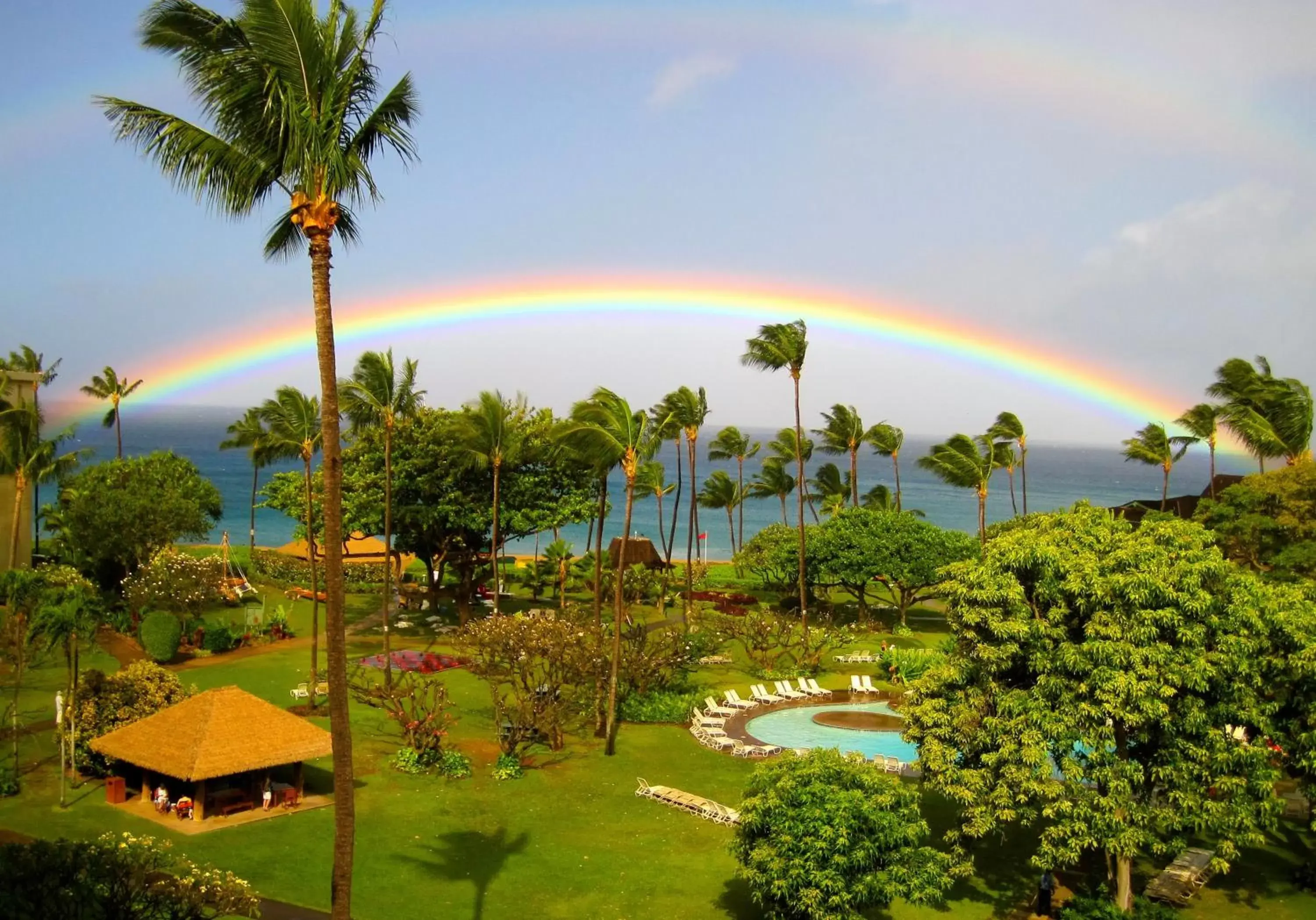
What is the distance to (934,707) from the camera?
1830 cm

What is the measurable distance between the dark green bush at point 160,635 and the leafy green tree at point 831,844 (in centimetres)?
2548

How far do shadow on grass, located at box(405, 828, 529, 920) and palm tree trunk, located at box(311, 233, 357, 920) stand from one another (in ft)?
21.2

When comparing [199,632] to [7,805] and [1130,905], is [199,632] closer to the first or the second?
[7,805]

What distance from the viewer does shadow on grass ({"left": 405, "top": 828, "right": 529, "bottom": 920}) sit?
19.0 meters

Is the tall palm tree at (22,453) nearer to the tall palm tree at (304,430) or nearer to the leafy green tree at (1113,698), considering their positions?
the tall palm tree at (304,430)

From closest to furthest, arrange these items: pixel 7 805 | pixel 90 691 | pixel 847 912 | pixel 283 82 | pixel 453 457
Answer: pixel 283 82, pixel 847 912, pixel 7 805, pixel 90 691, pixel 453 457

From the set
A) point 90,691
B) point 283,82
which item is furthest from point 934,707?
point 90,691

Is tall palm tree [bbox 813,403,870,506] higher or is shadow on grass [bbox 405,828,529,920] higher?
tall palm tree [bbox 813,403,870,506]

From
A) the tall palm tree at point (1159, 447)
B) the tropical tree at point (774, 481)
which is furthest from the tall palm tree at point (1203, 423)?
the tropical tree at point (774, 481)

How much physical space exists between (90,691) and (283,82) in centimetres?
1797

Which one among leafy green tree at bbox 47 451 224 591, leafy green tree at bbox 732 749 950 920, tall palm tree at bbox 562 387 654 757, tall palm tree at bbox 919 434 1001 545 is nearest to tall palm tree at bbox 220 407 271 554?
leafy green tree at bbox 47 451 224 591

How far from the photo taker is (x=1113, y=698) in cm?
1650

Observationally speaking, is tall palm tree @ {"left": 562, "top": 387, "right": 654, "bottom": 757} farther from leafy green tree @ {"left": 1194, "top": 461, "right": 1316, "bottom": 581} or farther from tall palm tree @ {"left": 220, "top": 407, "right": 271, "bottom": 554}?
tall palm tree @ {"left": 220, "top": 407, "right": 271, "bottom": 554}

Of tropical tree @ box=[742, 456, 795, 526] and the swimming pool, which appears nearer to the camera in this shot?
the swimming pool
